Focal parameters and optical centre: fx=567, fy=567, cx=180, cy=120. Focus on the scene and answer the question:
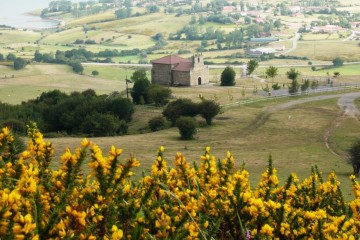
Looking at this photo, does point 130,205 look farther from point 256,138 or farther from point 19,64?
point 19,64

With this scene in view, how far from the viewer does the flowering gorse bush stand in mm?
4395

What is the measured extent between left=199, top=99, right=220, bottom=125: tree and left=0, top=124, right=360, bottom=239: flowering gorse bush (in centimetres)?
5209

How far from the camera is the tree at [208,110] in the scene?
59.2m

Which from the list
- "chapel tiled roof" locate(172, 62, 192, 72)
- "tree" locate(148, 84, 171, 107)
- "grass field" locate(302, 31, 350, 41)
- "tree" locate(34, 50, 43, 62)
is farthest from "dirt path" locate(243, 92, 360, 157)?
"grass field" locate(302, 31, 350, 41)

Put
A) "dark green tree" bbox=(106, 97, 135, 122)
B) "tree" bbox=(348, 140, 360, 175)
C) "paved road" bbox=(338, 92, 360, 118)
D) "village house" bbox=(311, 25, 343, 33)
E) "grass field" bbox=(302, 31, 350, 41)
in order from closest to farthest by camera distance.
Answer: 1. "tree" bbox=(348, 140, 360, 175)
2. "paved road" bbox=(338, 92, 360, 118)
3. "dark green tree" bbox=(106, 97, 135, 122)
4. "grass field" bbox=(302, 31, 350, 41)
5. "village house" bbox=(311, 25, 343, 33)

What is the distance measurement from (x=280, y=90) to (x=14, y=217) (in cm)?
8348

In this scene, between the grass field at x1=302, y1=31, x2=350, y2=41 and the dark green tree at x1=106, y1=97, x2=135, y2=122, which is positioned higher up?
the grass field at x1=302, y1=31, x2=350, y2=41

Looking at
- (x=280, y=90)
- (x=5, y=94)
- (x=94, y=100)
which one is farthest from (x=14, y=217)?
Answer: (x=5, y=94)

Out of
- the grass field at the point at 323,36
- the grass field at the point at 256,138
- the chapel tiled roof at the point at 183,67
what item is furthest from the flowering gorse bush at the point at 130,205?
the grass field at the point at 323,36

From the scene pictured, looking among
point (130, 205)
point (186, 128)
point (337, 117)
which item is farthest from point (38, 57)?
point (130, 205)

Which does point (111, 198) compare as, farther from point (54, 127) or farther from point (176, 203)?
point (54, 127)

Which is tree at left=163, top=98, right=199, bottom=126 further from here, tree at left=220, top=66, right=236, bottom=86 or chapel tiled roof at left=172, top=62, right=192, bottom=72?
tree at left=220, top=66, right=236, bottom=86

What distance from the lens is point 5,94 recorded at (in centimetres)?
9856

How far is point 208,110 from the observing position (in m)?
59.4
